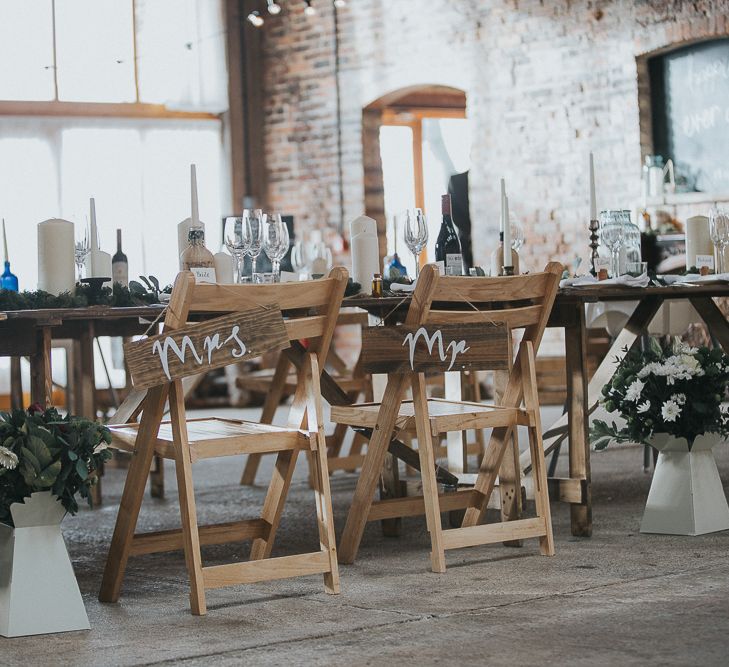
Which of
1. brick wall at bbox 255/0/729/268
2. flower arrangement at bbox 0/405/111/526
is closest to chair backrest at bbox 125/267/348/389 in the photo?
flower arrangement at bbox 0/405/111/526

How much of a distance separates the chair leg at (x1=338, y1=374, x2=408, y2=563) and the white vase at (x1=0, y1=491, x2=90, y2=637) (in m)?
0.88

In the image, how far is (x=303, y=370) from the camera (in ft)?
10.9

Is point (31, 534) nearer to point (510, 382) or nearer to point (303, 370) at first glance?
point (303, 370)

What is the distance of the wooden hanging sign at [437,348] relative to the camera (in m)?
3.45

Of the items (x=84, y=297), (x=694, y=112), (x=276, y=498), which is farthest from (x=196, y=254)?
(x=694, y=112)

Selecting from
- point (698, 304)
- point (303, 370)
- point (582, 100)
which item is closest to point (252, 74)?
point (582, 100)

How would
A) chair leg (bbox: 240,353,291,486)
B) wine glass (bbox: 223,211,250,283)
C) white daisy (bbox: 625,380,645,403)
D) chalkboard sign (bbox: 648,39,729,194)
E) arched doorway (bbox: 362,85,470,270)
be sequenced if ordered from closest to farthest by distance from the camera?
white daisy (bbox: 625,380,645,403)
wine glass (bbox: 223,211,250,283)
chair leg (bbox: 240,353,291,486)
chalkboard sign (bbox: 648,39,729,194)
arched doorway (bbox: 362,85,470,270)

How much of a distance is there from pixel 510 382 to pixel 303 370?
76cm

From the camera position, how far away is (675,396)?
3854 millimetres

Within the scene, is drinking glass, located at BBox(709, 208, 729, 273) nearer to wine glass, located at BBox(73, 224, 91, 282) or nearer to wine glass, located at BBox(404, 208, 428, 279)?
wine glass, located at BBox(404, 208, 428, 279)

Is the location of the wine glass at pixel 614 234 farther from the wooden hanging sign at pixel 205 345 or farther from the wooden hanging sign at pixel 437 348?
the wooden hanging sign at pixel 205 345

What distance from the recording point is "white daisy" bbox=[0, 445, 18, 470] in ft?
9.52

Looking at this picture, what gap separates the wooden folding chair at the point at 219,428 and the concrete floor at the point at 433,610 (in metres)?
0.10

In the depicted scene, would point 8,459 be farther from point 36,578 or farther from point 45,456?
point 36,578
